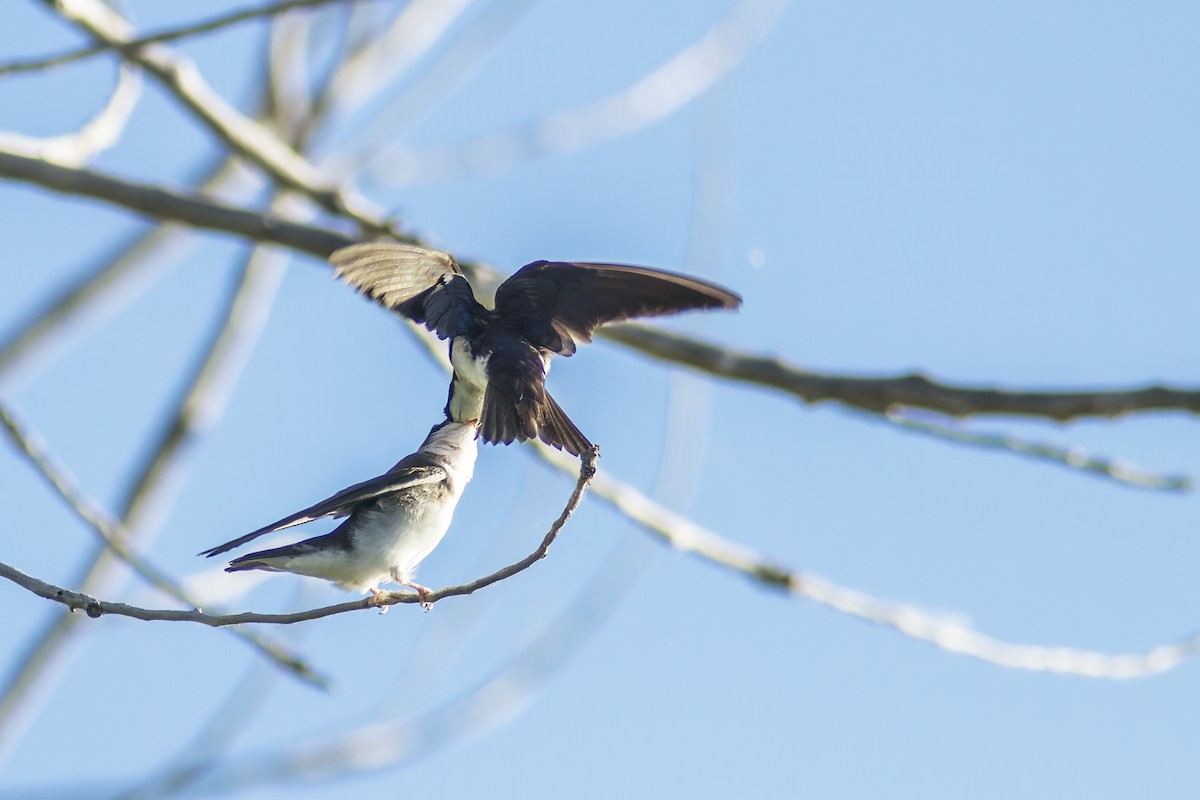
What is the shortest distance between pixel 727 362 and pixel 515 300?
1471mm

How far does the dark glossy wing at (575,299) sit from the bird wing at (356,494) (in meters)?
0.40

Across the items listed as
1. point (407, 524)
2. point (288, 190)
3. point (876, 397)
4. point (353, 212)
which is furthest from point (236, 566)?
point (288, 190)

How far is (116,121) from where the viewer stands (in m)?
5.23

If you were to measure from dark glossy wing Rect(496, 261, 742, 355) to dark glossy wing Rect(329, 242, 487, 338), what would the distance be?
0.10 m

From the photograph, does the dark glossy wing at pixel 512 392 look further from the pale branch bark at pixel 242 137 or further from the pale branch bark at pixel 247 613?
the pale branch bark at pixel 242 137

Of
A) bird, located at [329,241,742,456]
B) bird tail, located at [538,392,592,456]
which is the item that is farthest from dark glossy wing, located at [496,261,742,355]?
bird tail, located at [538,392,592,456]

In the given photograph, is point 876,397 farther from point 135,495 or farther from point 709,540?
point 135,495

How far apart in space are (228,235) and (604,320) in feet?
7.57

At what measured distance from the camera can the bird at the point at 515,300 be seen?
9.87ft

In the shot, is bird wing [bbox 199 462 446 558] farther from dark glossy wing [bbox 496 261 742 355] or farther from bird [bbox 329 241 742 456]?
dark glossy wing [bbox 496 261 742 355]

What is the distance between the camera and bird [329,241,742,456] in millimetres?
3008

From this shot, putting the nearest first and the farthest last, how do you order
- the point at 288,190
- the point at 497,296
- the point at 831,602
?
1. the point at 497,296
2. the point at 831,602
3. the point at 288,190

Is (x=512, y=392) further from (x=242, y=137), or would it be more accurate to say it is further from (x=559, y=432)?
(x=242, y=137)

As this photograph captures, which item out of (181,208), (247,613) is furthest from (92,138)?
(247,613)
